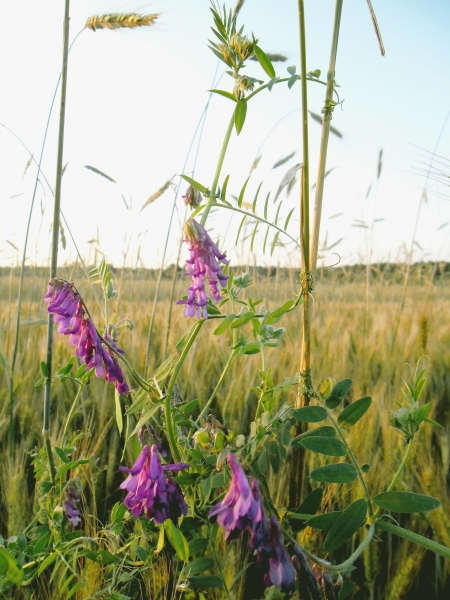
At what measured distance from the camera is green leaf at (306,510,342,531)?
0.56 m

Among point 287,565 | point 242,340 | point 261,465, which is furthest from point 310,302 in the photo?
point 287,565

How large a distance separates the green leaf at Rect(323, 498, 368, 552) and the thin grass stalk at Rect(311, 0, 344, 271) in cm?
29

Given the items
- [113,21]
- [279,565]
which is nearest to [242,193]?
[279,565]

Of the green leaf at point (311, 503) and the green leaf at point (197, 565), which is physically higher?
the green leaf at point (311, 503)

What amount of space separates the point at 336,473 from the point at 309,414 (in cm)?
7

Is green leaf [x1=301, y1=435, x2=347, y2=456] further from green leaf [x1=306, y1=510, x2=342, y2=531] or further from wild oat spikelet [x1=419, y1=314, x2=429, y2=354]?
wild oat spikelet [x1=419, y1=314, x2=429, y2=354]

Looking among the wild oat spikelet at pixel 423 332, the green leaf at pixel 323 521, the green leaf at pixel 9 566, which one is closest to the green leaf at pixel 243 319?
the green leaf at pixel 323 521

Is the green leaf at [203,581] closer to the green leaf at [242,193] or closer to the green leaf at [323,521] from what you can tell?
the green leaf at [323,521]

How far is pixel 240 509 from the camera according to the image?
1.45 ft

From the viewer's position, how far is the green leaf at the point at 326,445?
585 mm

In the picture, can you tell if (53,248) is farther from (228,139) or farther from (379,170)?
(379,170)

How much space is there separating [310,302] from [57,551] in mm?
448

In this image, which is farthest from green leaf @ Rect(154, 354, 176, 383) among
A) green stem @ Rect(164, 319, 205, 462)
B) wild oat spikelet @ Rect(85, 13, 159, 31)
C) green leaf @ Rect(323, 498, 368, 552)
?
wild oat spikelet @ Rect(85, 13, 159, 31)

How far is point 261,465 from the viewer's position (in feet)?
2.07
